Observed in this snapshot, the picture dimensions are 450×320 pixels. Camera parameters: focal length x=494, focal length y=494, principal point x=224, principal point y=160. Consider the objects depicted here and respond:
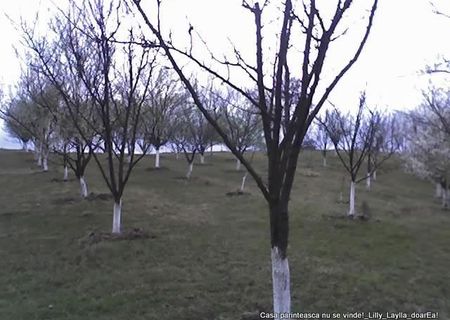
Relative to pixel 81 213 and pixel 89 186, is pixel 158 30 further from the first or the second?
pixel 89 186

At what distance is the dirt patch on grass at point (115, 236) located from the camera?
11.6 metres

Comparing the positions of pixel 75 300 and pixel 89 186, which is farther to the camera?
pixel 89 186

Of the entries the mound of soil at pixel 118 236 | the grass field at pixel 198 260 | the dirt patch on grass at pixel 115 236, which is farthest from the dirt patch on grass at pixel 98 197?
the mound of soil at pixel 118 236

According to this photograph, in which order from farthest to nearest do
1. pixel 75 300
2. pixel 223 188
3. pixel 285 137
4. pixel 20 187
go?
pixel 223 188 < pixel 20 187 < pixel 75 300 < pixel 285 137

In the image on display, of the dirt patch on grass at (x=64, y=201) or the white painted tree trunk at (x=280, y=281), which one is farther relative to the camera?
the dirt patch on grass at (x=64, y=201)

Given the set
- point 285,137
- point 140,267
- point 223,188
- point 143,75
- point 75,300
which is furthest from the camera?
point 223,188

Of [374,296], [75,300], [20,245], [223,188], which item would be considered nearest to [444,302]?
[374,296]

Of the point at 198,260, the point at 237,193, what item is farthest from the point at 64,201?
the point at 198,260

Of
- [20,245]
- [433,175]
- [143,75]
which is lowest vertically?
[20,245]

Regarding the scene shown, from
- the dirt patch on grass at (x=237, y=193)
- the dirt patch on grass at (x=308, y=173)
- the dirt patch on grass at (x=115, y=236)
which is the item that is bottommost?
the dirt patch on grass at (x=115, y=236)

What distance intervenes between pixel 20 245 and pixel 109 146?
125 inches

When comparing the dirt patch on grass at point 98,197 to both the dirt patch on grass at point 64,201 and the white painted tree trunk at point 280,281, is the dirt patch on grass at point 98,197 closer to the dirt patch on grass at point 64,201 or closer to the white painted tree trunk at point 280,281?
the dirt patch on grass at point 64,201

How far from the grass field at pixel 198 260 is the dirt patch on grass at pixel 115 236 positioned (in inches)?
4.8

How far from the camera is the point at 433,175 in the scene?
28.4 metres
